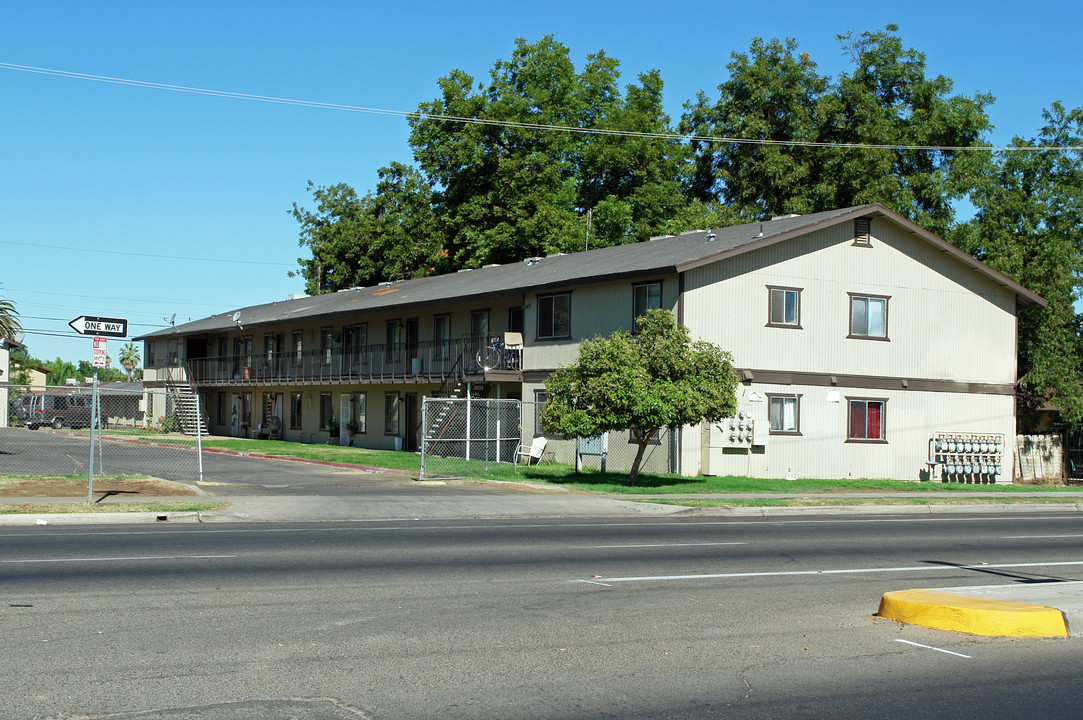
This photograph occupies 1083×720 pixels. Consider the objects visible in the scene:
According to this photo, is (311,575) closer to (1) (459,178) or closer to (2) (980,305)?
(2) (980,305)

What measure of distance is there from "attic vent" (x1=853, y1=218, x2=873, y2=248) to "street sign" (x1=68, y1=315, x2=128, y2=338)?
21.7m

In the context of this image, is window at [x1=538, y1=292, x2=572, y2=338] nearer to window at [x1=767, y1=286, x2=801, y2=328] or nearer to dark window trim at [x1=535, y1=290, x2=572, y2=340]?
dark window trim at [x1=535, y1=290, x2=572, y2=340]

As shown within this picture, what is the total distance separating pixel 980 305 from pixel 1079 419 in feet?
21.2

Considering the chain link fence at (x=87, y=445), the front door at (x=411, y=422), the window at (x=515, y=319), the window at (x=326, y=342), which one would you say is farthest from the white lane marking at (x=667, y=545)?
the window at (x=326, y=342)

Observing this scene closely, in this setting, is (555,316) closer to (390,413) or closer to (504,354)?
(504,354)

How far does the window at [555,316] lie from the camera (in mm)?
32281

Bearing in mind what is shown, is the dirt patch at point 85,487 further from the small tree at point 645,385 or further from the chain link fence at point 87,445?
the small tree at point 645,385

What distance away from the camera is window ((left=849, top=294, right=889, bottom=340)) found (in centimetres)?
3167

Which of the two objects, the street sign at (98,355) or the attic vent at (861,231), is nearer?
the street sign at (98,355)

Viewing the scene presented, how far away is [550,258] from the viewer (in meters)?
41.7

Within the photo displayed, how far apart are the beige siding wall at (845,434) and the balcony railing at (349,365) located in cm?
926

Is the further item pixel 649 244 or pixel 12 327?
pixel 12 327

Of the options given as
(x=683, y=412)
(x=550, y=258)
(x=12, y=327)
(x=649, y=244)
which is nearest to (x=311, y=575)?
(x=683, y=412)

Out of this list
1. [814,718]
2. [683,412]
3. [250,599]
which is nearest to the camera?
[814,718]
